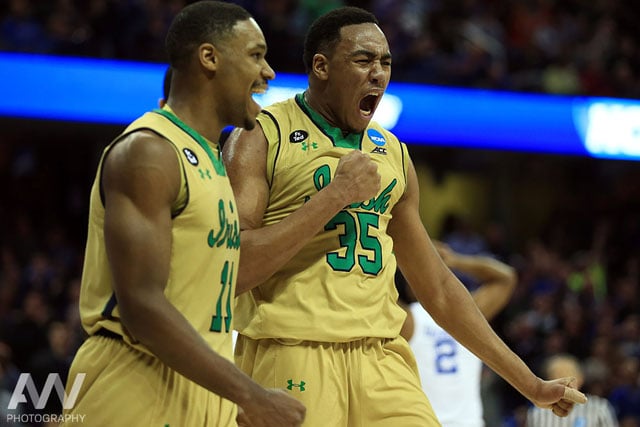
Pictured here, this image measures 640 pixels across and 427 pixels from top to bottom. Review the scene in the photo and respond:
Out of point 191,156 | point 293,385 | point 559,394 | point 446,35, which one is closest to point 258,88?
point 191,156

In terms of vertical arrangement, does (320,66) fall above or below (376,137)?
above

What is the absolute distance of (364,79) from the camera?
4285mm

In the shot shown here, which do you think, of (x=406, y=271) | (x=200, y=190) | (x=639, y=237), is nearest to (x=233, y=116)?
(x=200, y=190)

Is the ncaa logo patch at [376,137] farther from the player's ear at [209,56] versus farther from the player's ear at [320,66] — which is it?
the player's ear at [209,56]

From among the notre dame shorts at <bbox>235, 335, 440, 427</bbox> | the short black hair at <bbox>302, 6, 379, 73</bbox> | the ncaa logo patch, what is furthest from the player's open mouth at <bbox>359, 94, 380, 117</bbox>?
the notre dame shorts at <bbox>235, 335, 440, 427</bbox>

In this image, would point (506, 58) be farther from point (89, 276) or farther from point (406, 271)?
point (89, 276)

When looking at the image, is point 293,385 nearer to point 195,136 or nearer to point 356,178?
point 356,178

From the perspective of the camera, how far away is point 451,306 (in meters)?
4.57

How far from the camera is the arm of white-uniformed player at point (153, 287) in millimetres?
2988

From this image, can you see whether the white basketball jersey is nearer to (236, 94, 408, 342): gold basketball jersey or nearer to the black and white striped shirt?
(236, 94, 408, 342): gold basketball jersey

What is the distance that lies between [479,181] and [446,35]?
344 cm

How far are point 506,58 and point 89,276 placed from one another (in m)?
13.6

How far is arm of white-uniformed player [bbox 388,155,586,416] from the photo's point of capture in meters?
4.46

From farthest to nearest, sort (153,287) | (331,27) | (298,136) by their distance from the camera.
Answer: (331,27) → (298,136) → (153,287)
